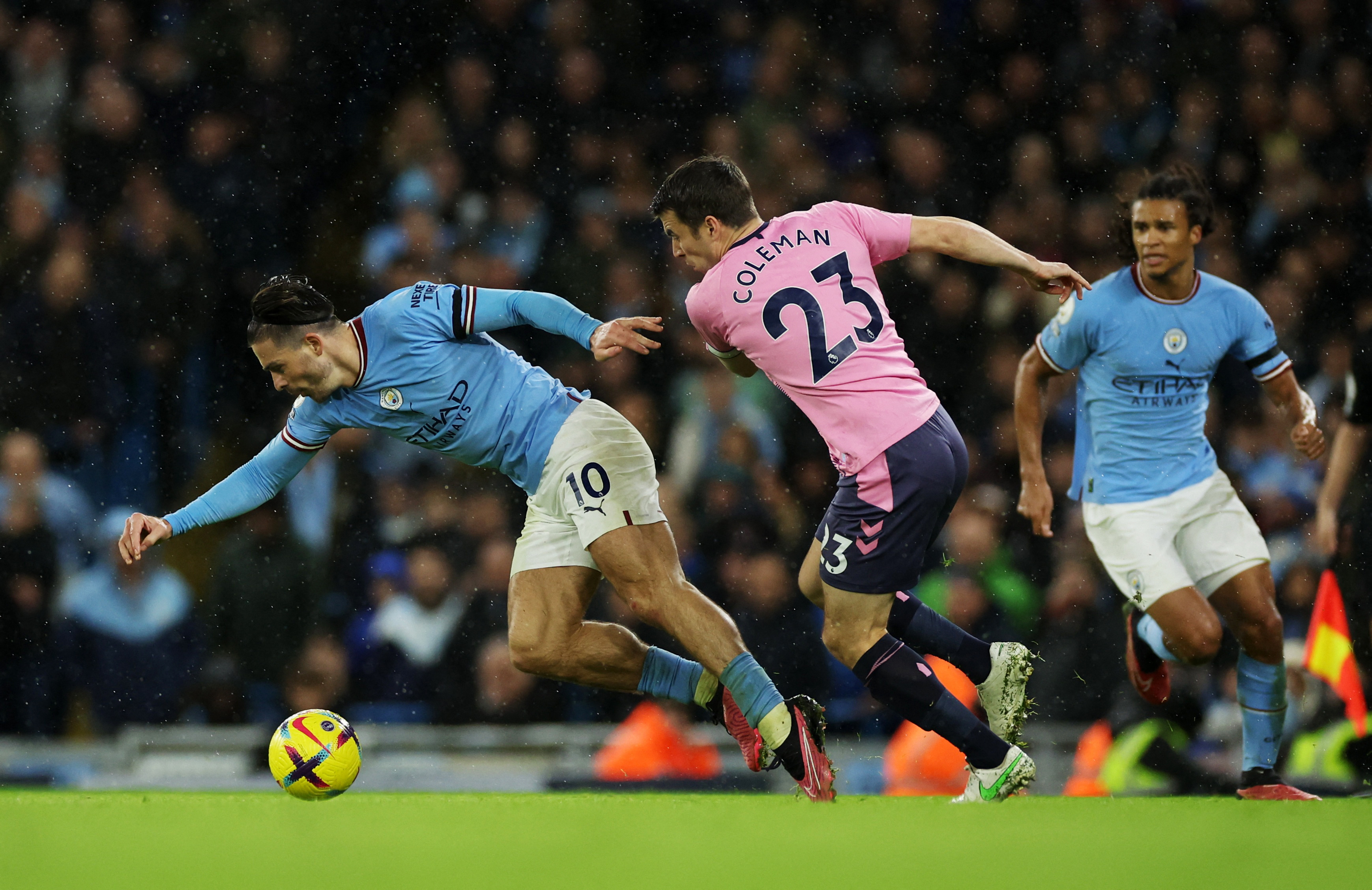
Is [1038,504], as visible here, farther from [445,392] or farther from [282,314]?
[282,314]

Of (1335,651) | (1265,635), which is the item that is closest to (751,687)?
(1265,635)

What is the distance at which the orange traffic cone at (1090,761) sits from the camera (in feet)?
21.5

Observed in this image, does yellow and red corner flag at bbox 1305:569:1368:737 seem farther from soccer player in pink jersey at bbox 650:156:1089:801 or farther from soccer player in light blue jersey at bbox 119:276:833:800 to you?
soccer player in light blue jersey at bbox 119:276:833:800

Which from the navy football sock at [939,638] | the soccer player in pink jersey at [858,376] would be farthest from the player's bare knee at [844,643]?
the navy football sock at [939,638]

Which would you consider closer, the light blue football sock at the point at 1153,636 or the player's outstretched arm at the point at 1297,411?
the player's outstretched arm at the point at 1297,411

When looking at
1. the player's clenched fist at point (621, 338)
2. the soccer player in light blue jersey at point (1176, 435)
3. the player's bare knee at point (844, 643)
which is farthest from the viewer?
the soccer player in light blue jersey at point (1176, 435)

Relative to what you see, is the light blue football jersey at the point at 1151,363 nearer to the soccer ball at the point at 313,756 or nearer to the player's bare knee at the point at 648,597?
the player's bare knee at the point at 648,597

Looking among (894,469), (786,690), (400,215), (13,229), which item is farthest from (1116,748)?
(13,229)

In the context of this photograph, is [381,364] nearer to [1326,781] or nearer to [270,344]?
[270,344]

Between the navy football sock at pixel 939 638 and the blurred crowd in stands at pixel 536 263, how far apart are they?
188 centimetres

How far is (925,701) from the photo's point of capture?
4.62 m

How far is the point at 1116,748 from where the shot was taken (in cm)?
650

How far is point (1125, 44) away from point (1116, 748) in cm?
497

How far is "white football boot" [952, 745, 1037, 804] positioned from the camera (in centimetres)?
457
